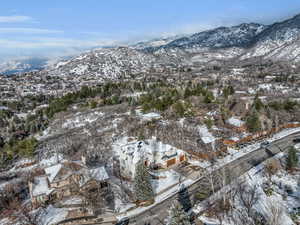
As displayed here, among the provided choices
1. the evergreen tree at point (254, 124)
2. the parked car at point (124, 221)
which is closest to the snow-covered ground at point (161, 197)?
the parked car at point (124, 221)

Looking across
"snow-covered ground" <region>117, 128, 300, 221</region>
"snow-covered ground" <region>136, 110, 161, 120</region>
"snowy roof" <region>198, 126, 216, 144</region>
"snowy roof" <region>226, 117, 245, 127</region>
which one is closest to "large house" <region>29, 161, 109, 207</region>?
"snow-covered ground" <region>117, 128, 300, 221</region>

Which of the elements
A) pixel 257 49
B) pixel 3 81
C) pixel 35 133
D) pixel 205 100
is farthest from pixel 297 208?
pixel 257 49

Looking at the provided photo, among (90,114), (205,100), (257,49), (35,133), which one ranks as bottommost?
(35,133)

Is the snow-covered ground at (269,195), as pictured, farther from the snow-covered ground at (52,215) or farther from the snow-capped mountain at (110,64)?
the snow-capped mountain at (110,64)

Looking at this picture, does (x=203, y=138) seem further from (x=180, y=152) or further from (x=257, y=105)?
(x=257, y=105)

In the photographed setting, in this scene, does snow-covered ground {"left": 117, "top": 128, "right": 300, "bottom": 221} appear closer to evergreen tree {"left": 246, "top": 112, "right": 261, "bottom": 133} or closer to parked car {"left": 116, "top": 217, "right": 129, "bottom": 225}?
parked car {"left": 116, "top": 217, "right": 129, "bottom": 225}

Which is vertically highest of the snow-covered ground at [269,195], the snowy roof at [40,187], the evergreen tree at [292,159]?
the evergreen tree at [292,159]

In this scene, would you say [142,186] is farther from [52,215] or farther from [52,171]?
[52,171]
